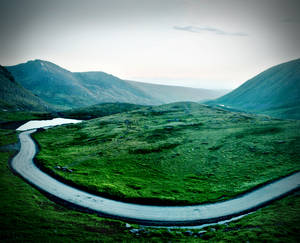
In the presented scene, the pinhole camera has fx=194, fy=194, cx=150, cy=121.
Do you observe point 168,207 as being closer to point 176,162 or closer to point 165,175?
point 165,175

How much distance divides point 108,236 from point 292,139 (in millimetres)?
93152

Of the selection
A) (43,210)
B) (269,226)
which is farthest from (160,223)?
(43,210)

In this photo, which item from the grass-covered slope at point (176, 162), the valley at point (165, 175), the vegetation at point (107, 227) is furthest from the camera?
the grass-covered slope at point (176, 162)

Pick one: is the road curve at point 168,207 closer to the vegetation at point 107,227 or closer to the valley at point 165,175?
the valley at point 165,175

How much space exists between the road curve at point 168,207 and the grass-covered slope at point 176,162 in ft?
8.10

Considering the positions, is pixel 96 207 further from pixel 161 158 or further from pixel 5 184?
pixel 161 158

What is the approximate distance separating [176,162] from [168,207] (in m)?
31.0

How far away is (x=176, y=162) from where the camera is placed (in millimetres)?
72000

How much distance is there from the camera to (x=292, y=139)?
290 ft

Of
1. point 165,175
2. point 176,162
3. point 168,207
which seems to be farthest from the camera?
point 176,162

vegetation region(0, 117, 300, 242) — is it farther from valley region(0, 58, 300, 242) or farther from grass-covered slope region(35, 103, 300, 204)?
grass-covered slope region(35, 103, 300, 204)

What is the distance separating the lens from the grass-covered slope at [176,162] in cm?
4891

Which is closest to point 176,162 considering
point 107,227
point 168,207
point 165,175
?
point 165,175

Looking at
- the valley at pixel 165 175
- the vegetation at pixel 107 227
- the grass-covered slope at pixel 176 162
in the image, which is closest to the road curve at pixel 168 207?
the valley at pixel 165 175
